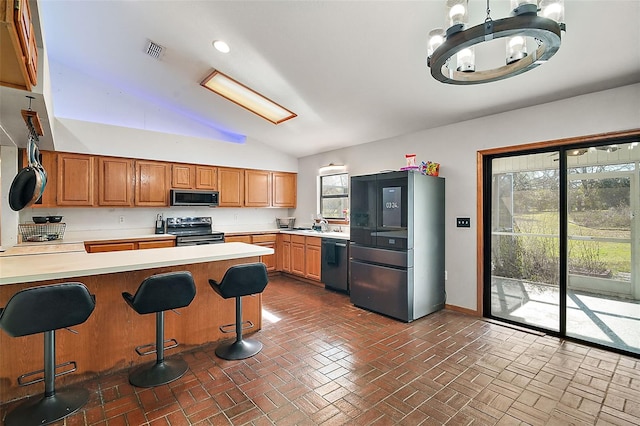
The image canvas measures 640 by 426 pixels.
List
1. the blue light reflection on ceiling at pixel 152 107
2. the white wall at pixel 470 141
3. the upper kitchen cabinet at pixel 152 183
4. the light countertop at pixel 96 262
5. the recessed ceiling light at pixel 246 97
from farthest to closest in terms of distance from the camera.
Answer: the upper kitchen cabinet at pixel 152 183, the blue light reflection on ceiling at pixel 152 107, the recessed ceiling light at pixel 246 97, the white wall at pixel 470 141, the light countertop at pixel 96 262

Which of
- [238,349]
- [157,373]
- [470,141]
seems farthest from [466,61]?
[157,373]

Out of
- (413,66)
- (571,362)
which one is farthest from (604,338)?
(413,66)

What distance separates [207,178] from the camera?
548 cm

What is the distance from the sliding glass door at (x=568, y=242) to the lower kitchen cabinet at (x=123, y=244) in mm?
4611

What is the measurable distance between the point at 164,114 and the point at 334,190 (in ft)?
10.8

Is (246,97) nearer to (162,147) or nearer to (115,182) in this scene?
(162,147)

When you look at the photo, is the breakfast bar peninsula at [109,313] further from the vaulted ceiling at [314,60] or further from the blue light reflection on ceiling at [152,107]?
the blue light reflection on ceiling at [152,107]

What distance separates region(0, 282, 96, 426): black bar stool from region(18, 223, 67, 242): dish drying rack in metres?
2.52

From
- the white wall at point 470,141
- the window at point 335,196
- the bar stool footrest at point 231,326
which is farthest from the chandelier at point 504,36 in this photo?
the window at point 335,196

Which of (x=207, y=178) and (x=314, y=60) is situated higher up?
(x=314, y=60)

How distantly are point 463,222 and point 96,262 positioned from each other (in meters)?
3.79

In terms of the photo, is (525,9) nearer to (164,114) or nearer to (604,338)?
(604,338)

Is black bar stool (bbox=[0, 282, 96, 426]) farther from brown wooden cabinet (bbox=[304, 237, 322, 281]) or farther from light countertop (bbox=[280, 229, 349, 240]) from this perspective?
brown wooden cabinet (bbox=[304, 237, 322, 281])

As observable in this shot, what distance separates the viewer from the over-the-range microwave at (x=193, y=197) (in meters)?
5.01
